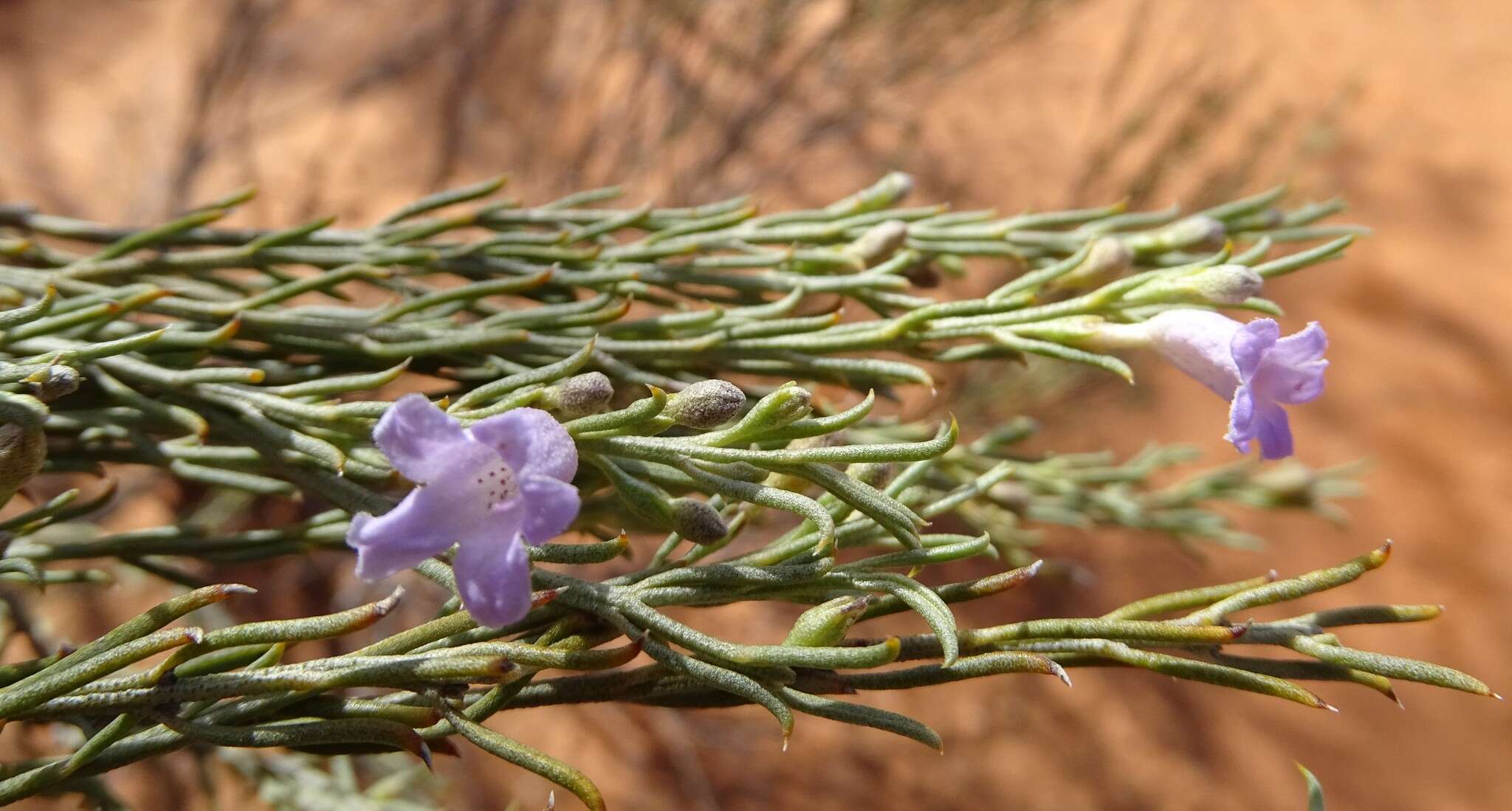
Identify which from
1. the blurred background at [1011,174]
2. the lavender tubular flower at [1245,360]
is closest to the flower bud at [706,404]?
the lavender tubular flower at [1245,360]

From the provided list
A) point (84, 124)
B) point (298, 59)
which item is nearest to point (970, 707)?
Answer: point (298, 59)

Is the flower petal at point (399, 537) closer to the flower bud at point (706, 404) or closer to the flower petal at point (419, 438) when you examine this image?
the flower petal at point (419, 438)

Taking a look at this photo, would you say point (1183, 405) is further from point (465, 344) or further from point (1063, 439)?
point (465, 344)

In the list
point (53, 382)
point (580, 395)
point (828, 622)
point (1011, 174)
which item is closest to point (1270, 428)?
point (828, 622)

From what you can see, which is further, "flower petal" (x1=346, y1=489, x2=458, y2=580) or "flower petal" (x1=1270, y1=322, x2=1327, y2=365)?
"flower petal" (x1=1270, y1=322, x2=1327, y2=365)

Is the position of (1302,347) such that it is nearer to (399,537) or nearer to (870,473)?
(870,473)

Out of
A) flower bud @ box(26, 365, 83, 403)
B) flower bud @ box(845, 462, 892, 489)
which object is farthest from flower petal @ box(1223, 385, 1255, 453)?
flower bud @ box(26, 365, 83, 403)

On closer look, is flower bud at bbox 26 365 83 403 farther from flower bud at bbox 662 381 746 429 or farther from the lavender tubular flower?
the lavender tubular flower
